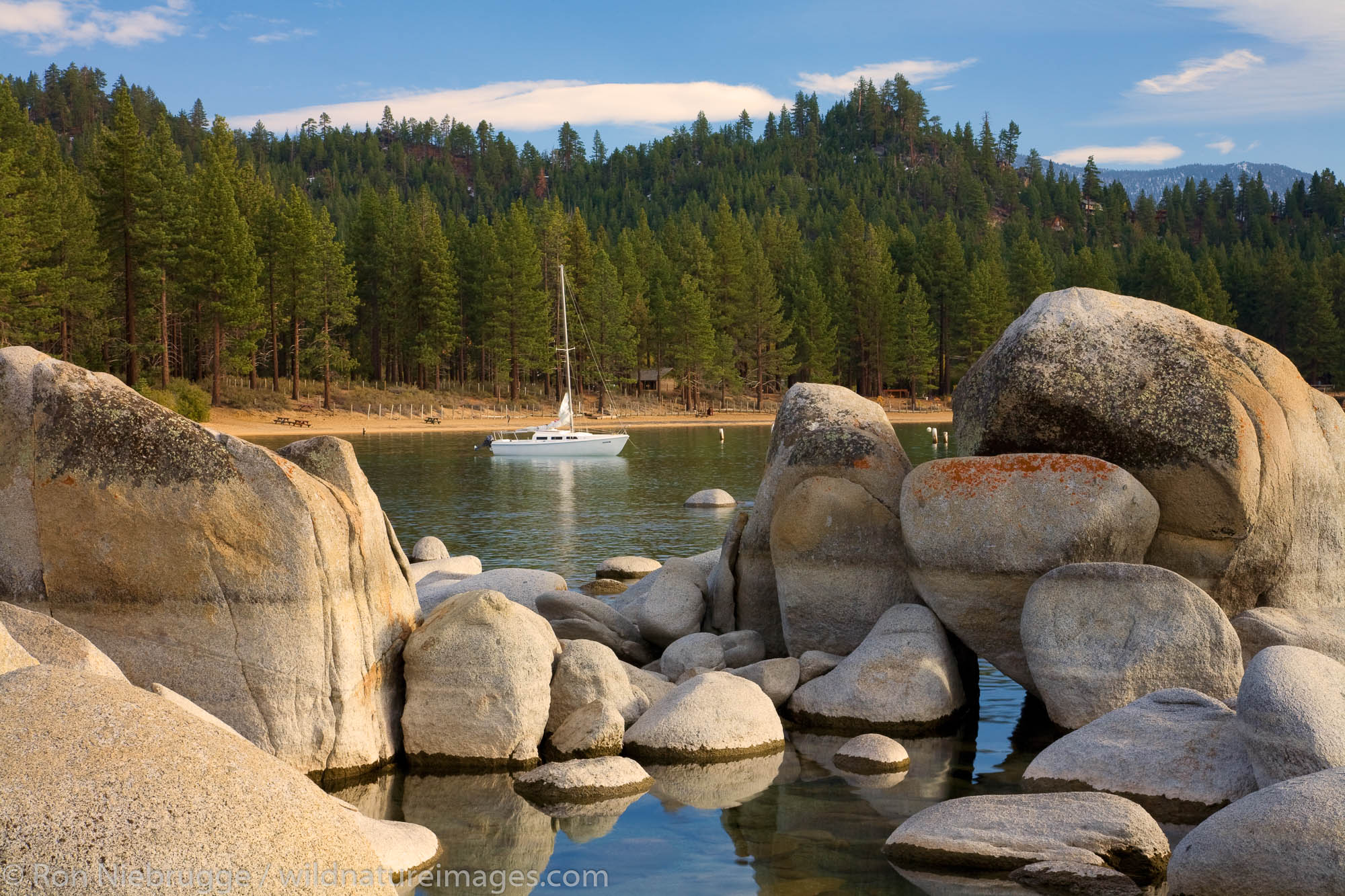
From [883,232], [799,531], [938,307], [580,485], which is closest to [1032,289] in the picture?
[938,307]

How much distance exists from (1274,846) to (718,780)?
4.17 meters

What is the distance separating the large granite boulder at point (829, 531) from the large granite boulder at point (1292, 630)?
3140 millimetres

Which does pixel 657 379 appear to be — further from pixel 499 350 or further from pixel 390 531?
pixel 390 531

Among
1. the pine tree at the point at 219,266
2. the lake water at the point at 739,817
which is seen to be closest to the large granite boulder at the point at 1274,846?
the lake water at the point at 739,817

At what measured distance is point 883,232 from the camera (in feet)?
349

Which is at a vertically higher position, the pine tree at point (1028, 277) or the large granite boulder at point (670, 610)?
the pine tree at point (1028, 277)

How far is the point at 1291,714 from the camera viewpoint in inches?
295

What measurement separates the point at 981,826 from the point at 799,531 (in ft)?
16.1

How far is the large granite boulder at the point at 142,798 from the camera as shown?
3.59 m

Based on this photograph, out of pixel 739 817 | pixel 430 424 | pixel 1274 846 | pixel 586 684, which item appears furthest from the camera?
pixel 430 424

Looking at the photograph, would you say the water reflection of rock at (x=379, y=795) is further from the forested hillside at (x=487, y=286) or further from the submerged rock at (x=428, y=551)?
the forested hillside at (x=487, y=286)

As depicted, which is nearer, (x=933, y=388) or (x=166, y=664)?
(x=166, y=664)

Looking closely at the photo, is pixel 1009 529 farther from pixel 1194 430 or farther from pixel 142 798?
pixel 142 798

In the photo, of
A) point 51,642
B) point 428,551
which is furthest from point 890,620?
point 428,551
